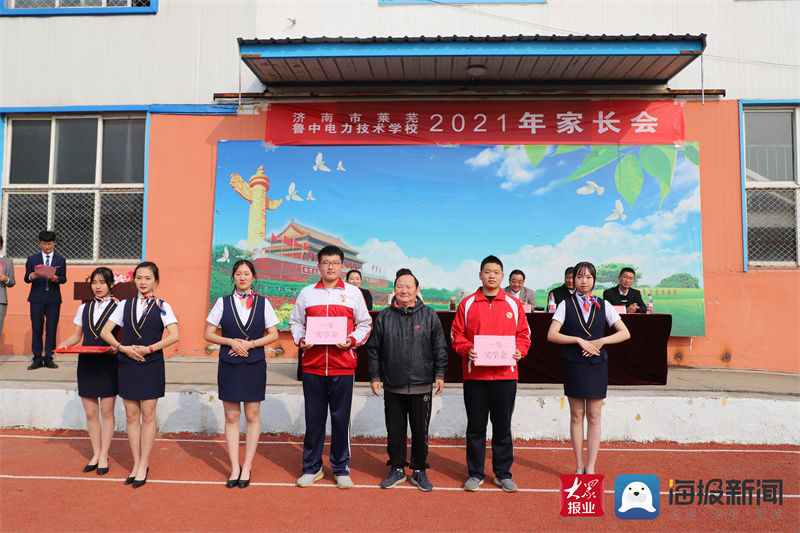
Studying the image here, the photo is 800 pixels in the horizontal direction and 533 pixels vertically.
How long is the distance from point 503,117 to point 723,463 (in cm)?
605

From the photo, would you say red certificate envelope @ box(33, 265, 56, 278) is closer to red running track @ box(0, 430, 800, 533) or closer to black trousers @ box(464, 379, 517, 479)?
red running track @ box(0, 430, 800, 533)

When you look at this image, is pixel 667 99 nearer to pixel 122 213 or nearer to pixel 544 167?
pixel 544 167

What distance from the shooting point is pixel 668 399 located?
20.3ft

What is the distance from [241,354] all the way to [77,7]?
8.53 meters

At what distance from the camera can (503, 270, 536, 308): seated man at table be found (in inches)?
318

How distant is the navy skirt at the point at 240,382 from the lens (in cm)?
462

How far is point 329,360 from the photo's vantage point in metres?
4.69

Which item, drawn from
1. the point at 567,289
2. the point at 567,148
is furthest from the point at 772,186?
the point at 567,289

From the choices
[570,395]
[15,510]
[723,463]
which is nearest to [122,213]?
[15,510]

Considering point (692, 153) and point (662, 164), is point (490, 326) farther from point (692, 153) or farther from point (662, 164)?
point (692, 153)

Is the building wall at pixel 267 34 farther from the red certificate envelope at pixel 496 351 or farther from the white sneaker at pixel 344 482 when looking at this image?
the white sneaker at pixel 344 482

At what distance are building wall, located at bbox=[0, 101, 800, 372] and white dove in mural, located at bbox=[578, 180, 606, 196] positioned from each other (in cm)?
165

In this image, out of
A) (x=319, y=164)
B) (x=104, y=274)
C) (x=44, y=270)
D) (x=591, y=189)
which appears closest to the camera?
(x=104, y=274)

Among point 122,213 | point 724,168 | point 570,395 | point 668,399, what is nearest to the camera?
point 570,395
